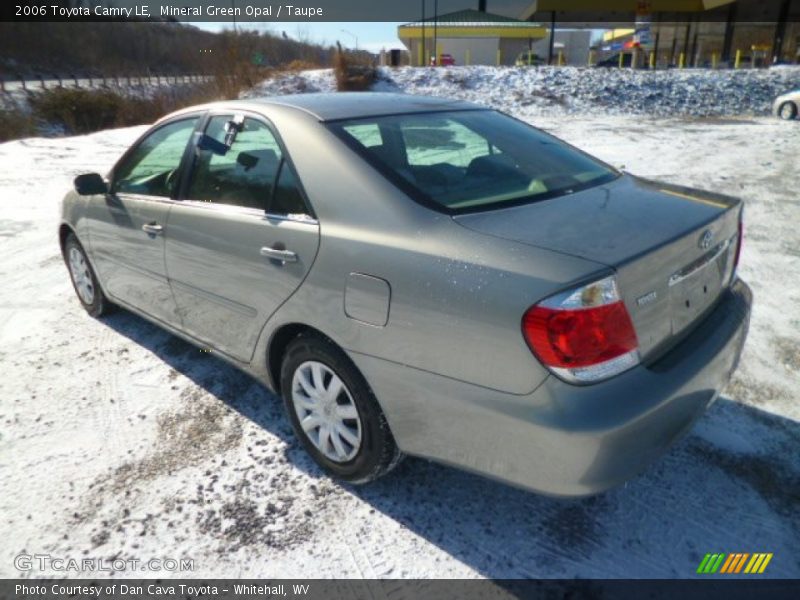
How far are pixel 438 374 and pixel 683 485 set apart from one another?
131 cm

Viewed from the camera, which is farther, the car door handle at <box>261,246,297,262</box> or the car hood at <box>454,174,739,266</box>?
the car door handle at <box>261,246,297,262</box>

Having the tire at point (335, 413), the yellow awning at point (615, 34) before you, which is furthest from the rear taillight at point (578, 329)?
the yellow awning at point (615, 34)

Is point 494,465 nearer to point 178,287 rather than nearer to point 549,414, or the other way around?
point 549,414

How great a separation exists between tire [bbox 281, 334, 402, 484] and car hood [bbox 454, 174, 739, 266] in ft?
2.54

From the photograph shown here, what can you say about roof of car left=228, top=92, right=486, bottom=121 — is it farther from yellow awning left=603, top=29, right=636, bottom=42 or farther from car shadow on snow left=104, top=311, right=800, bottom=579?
yellow awning left=603, top=29, right=636, bottom=42

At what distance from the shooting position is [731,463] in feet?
8.34

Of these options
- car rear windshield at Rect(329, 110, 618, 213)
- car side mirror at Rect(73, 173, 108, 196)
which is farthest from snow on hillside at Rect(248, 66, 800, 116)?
car side mirror at Rect(73, 173, 108, 196)

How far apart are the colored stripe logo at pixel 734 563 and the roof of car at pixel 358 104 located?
2290 millimetres

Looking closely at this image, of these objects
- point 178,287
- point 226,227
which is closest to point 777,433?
point 226,227

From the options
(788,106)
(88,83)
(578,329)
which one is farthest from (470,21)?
(578,329)

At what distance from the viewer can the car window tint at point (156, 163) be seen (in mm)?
3111

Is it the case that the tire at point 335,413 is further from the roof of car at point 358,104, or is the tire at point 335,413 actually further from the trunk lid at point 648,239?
the roof of car at point 358,104

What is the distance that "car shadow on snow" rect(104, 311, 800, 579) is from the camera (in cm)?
209

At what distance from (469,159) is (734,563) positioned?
1.93 m
